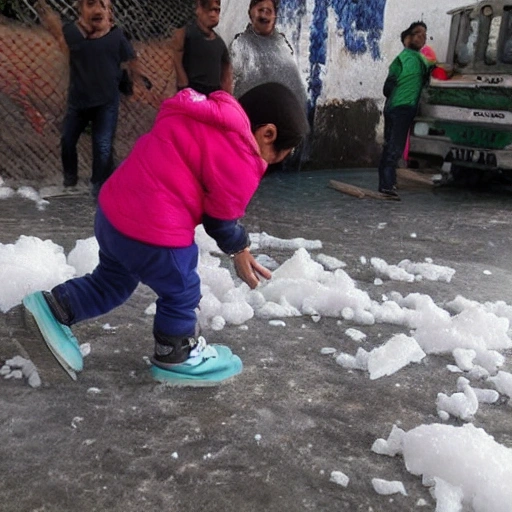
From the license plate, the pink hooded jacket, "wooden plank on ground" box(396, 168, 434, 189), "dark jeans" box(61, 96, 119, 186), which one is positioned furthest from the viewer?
"wooden plank on ground" box(396, 168, 434, 189)

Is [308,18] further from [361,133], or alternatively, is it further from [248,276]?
[248,276]

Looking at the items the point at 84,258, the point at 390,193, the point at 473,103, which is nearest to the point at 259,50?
the point at 390,193

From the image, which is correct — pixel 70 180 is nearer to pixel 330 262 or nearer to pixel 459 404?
pixel 330 262

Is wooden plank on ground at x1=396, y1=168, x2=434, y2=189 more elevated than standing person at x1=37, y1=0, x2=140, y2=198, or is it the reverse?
standing person at x1=37, y1=0, x2=140, y2=198

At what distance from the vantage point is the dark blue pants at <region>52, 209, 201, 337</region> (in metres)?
2.23

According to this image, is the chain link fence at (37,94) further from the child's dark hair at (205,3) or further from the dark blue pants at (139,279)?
the dark blue pants at (139,279)

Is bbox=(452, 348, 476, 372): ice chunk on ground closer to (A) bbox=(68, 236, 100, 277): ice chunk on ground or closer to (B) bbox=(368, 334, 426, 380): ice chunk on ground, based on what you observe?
(B) bbox=(368, 334, 426, 380): ice chunk on ground

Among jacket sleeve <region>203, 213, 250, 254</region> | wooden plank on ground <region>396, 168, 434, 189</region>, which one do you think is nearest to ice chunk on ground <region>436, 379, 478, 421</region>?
jacket sleeve <region>203, 213, 250, 254</region>

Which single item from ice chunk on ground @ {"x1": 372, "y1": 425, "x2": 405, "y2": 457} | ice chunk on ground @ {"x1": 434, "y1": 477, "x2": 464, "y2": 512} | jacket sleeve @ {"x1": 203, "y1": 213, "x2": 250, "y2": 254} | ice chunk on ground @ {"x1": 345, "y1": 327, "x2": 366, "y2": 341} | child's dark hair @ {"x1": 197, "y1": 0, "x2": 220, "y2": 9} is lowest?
ice chunk on ground @ {"x1": 345, "y1": 327, "x2": 366, "y2": 341}

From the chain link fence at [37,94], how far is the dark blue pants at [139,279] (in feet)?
12.2

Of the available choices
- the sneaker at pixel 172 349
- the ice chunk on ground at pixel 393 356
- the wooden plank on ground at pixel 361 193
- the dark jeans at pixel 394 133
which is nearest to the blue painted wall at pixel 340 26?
the wooden plank on ground at pixel 361 193

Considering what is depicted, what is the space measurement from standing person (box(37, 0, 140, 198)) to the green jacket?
246cm

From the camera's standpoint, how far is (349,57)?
8734 mm

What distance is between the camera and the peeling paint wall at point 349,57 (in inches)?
319
